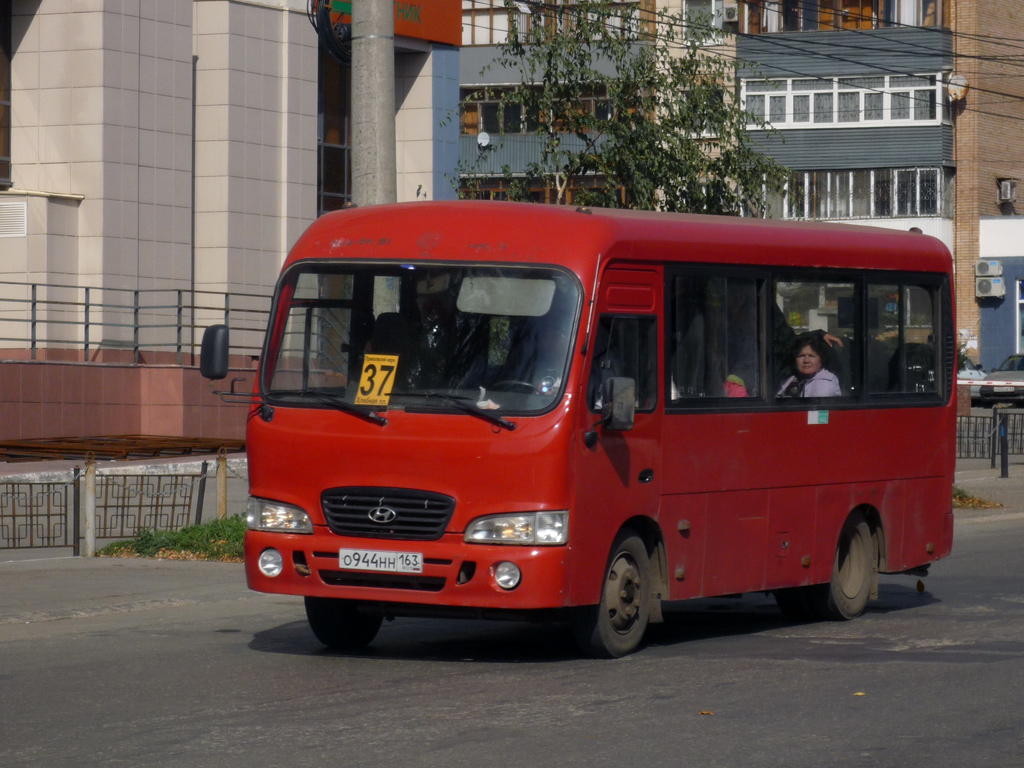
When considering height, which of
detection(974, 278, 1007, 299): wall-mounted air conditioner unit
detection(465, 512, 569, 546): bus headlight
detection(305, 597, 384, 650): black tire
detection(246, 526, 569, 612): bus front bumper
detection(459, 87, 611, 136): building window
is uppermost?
detection(974, 278, 1007, 299): wall-mounted air conditioner unit

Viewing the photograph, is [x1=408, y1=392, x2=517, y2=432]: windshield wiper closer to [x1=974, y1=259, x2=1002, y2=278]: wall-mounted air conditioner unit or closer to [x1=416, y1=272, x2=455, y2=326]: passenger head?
[x1=416, y1=272, x2=455, y2=326]: passenger head

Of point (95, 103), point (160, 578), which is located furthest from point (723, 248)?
point (95, 103)

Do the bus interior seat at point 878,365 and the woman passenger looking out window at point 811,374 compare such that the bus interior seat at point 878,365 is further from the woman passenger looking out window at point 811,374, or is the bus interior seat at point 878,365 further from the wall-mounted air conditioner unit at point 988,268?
the wall-mounted air conditioner unit at point 988,268

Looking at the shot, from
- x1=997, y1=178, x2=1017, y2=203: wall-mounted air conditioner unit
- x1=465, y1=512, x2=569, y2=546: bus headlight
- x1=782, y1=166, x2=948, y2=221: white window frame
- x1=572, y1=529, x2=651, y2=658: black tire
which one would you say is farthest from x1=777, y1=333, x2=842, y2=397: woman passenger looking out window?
x1=997, y1=178, x2=1017, y2=203: wall-mounted air conditioner unit

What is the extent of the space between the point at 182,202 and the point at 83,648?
1958cm

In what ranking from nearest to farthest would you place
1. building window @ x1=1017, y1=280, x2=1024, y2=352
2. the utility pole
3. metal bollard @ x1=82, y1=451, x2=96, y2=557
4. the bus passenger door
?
the bus passenger door < the utility pole < metal bollard @ x1=82, y1=451, x2=96, y2=557 < building window @ x1=1017, y1=280, x2=1024, y2=352

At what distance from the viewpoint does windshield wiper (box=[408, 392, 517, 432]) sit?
31.2 feet

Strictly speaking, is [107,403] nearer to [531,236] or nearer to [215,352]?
[215,352]

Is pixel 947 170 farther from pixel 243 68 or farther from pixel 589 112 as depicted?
pixel 589 112

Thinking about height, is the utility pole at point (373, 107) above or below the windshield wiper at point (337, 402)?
above

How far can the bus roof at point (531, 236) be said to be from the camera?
9.88 metres

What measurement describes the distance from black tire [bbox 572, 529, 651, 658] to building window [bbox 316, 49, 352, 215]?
23.2 m

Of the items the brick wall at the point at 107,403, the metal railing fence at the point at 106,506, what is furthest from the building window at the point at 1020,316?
the metal railing fence at the point at 106,506

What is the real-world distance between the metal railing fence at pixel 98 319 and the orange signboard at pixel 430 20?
6254 mm
